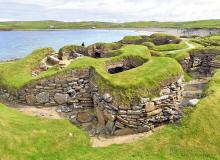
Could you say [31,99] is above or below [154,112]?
below

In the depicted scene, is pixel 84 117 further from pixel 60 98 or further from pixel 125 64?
pixel 125 64

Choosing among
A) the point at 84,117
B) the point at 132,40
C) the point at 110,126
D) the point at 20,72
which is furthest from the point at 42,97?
the point at 132,40

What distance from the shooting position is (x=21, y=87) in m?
21.9

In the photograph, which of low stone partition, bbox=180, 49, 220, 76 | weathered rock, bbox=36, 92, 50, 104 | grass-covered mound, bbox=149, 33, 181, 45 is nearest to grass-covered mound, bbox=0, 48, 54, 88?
weathered rock, bbox=36, 92, 50, 104

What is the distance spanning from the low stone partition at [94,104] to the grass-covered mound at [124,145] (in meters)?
1.39

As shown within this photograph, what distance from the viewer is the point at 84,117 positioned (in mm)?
20438

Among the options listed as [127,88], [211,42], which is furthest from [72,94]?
[211,42]

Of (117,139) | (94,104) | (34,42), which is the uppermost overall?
(94,104)

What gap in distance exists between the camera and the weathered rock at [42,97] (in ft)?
71.4

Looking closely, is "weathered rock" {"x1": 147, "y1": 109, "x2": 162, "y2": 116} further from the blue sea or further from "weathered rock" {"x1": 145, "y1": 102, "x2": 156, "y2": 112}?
the blue sea

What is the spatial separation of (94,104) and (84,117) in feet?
3.70

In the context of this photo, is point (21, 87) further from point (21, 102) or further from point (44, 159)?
point (44, 159)

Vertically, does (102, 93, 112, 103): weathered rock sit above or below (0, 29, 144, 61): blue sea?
above

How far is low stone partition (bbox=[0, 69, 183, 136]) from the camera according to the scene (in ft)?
56.5
